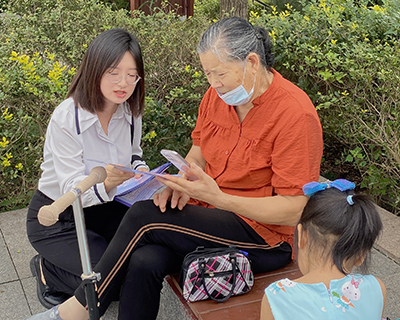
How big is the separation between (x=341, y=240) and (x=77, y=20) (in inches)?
157

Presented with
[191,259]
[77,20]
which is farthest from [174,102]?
[191,259]

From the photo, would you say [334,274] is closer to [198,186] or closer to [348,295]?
[348,295]

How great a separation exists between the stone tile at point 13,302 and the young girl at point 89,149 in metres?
0.15

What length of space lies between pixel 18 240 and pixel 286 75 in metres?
2.62

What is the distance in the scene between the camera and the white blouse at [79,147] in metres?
2.69

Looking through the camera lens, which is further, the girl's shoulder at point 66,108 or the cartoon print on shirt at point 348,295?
the girl's shoulder at point 66,108

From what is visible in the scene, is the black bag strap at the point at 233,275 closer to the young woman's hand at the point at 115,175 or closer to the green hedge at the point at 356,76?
the young woman's hand at the point at 115,175

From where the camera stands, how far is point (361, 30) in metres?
4.42

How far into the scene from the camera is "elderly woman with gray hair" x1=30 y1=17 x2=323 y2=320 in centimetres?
232

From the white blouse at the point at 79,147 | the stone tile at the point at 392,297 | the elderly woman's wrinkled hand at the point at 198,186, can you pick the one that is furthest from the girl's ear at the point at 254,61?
the stone tile at the point at 392,297

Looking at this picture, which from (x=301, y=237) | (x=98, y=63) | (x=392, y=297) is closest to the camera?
(x=301, y=237)

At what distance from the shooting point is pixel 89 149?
112 inches

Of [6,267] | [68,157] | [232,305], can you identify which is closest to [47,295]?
[6,267]

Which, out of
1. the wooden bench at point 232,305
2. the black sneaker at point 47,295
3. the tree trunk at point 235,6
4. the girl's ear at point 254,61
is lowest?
the black sneaker at point 47,295
